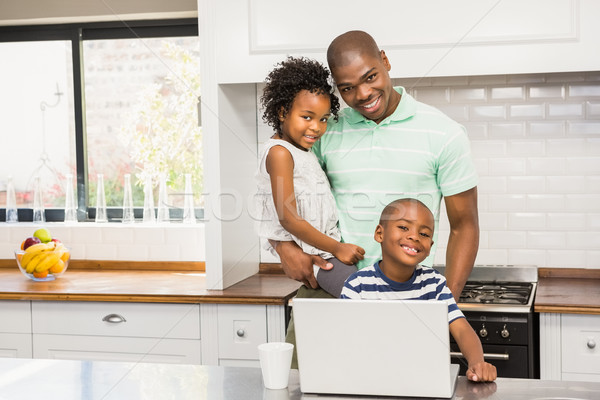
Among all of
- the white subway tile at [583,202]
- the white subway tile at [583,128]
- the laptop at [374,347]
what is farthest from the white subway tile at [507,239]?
the laptop at [374,347]

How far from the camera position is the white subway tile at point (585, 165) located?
3135 millimetres

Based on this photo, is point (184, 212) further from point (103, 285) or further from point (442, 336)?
point (442, 336)

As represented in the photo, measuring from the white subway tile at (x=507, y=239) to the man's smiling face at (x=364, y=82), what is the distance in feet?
4.91

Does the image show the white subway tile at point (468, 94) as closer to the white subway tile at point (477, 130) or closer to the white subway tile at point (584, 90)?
the white subway tile at point (477, 130)

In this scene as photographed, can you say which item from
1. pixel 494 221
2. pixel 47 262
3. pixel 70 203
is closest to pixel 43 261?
pixel 47 262

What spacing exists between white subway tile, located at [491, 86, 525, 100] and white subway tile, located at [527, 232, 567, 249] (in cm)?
62

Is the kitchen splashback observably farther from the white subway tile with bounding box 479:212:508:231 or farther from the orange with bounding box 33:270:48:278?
the orange with bounding box 33:270:48:278

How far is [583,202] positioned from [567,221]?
11cm

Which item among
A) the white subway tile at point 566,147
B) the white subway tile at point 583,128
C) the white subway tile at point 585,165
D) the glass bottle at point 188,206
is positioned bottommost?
the glass bottle at point 188,206

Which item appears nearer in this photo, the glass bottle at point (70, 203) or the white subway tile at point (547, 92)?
the white subway tile at point (547, 92)

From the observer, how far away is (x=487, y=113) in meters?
3.23

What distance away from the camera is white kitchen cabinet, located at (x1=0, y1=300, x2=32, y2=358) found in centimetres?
307

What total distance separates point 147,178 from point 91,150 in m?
0.39

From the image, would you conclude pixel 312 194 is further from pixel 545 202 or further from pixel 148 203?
pixel 148 203
